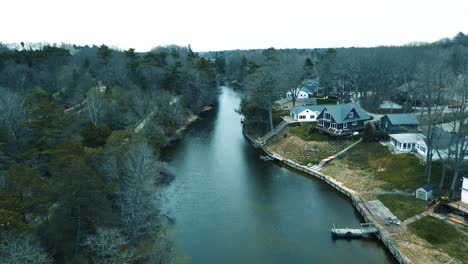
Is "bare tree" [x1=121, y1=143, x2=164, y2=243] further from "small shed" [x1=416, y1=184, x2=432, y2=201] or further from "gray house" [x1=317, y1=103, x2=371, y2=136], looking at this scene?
"gray house" [x1=317, y1=103, x2=371, y2=136]

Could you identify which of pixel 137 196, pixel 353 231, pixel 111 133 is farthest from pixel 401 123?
pixel 111 133

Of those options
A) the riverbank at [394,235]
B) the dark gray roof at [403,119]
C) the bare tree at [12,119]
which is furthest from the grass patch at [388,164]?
the bare tree at [12,119]

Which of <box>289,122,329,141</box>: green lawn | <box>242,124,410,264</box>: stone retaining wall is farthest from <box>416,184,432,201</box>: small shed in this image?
<box>289,122,329,141</box>: green lawn

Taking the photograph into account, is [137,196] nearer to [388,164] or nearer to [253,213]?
[253,213]

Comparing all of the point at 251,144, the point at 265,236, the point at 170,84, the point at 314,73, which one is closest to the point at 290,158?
the point at 251,144

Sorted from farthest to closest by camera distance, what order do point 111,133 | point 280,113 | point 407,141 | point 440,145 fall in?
1. point 280,113
2. point 407,141
3. point 440,145
4. point 111,133

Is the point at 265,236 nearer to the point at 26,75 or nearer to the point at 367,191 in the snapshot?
the point at 367,191

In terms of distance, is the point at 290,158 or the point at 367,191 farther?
the point at 290,158
